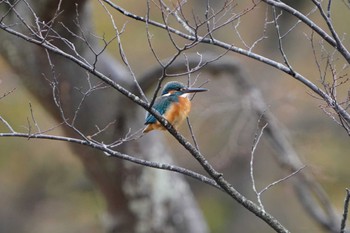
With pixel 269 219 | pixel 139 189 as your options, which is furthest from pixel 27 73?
pixel 269 219

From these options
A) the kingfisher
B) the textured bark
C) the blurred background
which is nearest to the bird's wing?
the kingfisher

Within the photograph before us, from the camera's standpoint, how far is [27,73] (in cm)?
616

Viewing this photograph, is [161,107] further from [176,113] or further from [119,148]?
[119,148]

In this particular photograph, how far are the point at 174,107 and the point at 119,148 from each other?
116 inches

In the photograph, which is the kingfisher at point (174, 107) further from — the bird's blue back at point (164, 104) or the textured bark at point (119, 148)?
the textured bark at point (119, 148)

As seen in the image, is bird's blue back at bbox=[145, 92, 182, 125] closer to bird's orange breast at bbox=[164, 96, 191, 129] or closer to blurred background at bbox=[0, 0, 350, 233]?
bird's orange breast at bbox=[164, 96, 191, 129]

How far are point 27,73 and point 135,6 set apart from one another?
4012 millimetres

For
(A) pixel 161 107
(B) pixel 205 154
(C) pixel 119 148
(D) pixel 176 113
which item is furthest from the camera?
(B) pixel 205 154

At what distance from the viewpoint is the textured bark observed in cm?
610

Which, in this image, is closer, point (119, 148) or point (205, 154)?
point (119, 148)

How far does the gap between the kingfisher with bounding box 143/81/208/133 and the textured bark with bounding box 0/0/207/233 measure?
2092 mm

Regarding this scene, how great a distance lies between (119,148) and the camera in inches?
262

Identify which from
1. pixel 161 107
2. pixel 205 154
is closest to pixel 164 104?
pixel 161 107

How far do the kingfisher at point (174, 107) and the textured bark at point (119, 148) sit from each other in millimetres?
2092
